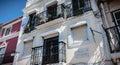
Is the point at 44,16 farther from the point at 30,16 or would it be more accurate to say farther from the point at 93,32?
the point at 93,32

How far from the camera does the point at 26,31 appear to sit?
1316cm

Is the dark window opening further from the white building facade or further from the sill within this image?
A: the sill

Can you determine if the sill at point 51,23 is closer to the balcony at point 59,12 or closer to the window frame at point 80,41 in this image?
the balcony at point 59,12

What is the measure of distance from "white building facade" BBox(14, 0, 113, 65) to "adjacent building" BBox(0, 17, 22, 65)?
1300 millimetres

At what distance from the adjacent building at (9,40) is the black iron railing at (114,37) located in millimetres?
9305

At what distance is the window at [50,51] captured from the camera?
9719mm

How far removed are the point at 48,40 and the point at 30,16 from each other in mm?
4962

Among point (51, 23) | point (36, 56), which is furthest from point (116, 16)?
point (36, 56)

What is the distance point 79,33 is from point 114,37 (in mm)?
2614

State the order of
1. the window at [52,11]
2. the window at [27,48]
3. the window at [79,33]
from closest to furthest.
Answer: the window at [79,33]
the window at [27,48]
the window at [52,11]

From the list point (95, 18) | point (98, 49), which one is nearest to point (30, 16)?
point (95, 18)

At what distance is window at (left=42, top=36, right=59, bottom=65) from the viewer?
9719 millimetres

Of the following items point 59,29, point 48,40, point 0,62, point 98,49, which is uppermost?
point 59,29

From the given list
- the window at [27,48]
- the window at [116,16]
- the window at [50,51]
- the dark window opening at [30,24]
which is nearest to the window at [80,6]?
the window at [116,16]
